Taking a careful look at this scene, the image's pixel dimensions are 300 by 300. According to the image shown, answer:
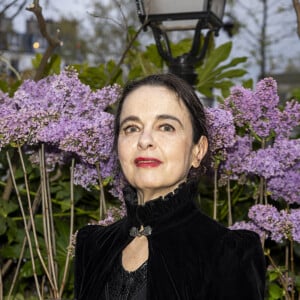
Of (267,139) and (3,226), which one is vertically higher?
(267,139)

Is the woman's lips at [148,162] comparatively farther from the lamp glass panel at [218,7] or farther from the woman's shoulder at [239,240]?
the lamp glass panel at [218,7]

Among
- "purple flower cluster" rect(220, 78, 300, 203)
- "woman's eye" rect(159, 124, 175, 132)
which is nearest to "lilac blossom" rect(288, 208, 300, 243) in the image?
"purple flower cluster" rect(220, 78, 300, 203)

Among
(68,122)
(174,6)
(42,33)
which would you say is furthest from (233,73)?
(68,122)

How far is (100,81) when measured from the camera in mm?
3836

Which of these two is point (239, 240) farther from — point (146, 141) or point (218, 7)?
point (218, 7)

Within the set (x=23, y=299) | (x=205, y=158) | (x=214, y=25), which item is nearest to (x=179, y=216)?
(x=205, y=158)

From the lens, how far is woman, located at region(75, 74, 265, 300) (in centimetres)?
173

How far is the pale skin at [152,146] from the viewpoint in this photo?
180 cm

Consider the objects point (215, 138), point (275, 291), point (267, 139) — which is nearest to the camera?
point (215, 138)

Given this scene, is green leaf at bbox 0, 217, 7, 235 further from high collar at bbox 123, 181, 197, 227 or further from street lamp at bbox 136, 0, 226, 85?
high collar at bbox 123, 181, 197, 227

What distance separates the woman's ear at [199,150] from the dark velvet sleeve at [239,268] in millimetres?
253

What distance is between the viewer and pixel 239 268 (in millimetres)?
1702

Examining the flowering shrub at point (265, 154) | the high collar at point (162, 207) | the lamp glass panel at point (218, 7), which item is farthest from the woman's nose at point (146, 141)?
the lamp glass panel at point (218, 7)

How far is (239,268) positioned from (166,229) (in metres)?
0.23
